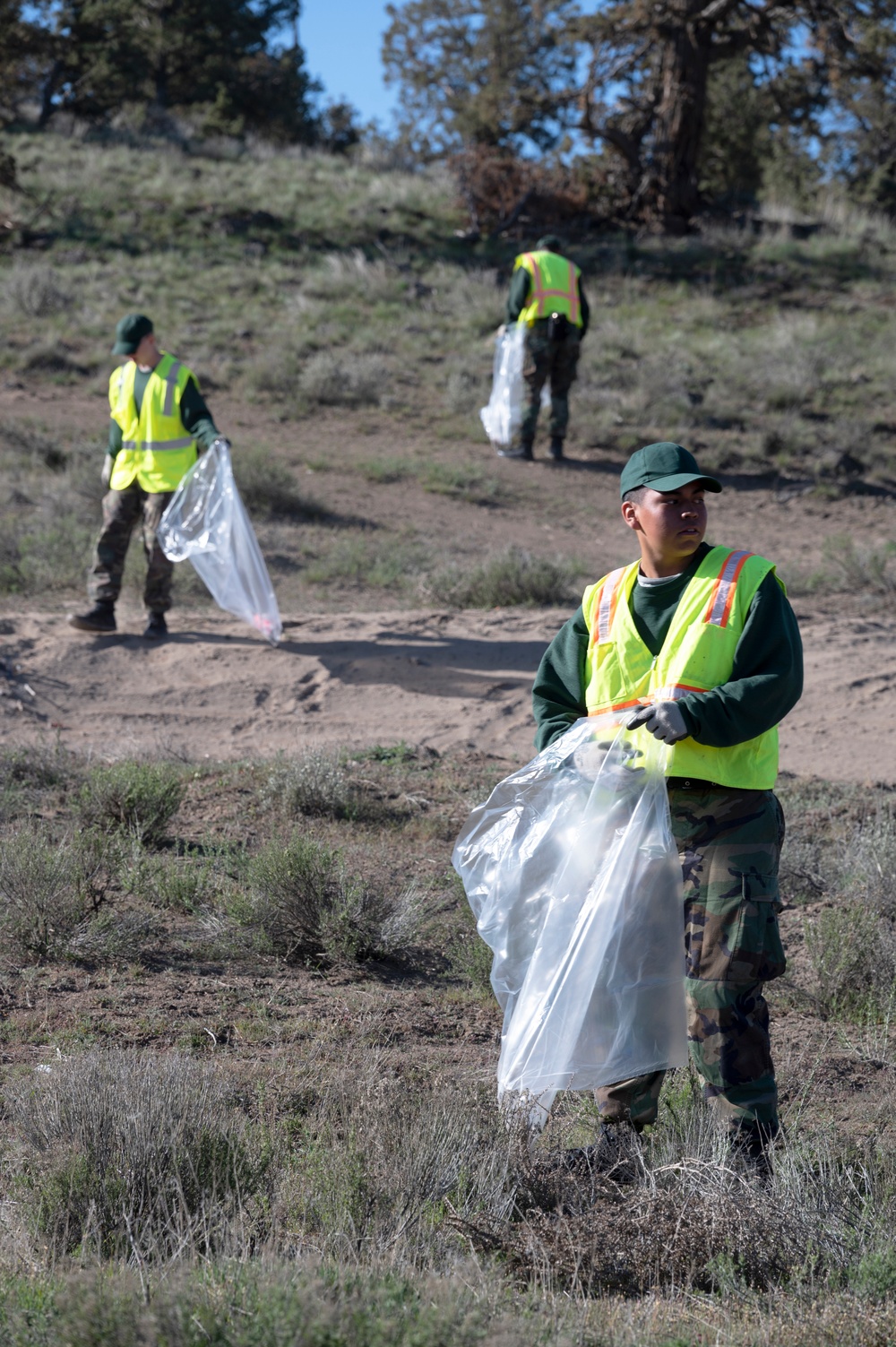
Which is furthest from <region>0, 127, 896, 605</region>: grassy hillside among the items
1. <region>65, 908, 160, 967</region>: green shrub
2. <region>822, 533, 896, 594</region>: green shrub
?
<region>65, 908, 160, 967</region>: green shrub

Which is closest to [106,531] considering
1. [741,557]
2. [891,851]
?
[891,851]

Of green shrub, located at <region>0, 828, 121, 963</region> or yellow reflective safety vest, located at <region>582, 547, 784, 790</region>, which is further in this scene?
green shrub, located at <region>0, 828, 121, 963</region>

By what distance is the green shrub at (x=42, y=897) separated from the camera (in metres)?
4.31

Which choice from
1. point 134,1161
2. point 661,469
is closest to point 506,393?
point 661,469

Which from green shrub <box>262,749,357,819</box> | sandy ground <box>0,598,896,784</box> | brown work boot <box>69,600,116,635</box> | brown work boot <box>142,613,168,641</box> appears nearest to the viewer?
green shrub <box>262,749,357,819</box>

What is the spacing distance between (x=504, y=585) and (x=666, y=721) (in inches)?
268

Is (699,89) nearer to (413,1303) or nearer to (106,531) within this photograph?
(106,531)

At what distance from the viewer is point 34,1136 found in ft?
9.70

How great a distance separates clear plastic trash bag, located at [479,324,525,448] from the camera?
13.0 metres

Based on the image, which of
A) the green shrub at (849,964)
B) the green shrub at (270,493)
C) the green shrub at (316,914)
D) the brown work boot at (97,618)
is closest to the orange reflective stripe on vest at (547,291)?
the green shrub at (270,493)

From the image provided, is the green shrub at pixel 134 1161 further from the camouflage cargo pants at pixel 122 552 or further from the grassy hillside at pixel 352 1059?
the camouflage cargo pants at pixel 122 552

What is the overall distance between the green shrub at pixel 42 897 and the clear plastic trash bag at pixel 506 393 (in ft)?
30.6

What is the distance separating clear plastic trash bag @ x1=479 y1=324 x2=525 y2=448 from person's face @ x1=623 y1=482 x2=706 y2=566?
10.3 m

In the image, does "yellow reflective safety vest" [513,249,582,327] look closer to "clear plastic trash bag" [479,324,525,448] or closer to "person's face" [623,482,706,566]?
"clear plastic trash bag" [479,324,525,448]
